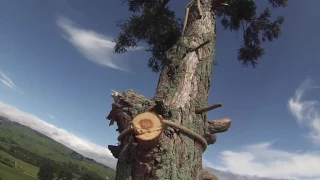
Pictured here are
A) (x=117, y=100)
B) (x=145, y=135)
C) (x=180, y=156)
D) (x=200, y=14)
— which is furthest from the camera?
(x=200, y=14)

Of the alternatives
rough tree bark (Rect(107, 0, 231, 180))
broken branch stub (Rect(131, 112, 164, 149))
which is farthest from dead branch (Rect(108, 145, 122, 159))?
broken branch stub (Rect(131, 112, 164, 149))

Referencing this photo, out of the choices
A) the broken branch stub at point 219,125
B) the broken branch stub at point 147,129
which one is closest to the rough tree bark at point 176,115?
the broken branch stub at point 219,125

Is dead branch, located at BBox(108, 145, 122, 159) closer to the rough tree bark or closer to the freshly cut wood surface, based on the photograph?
the rough tree bark

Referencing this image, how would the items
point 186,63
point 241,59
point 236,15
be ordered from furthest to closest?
point 241,59 → point 236,15 → point 186,63

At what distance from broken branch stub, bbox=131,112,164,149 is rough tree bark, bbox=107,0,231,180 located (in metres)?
0.13

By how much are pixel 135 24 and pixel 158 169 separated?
633cm

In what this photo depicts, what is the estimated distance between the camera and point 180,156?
3406mm

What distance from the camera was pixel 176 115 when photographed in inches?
144

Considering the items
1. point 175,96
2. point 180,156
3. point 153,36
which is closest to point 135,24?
point 153,36

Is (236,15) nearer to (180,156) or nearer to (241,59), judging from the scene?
(241,59)

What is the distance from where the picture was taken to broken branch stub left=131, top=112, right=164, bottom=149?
3.05m

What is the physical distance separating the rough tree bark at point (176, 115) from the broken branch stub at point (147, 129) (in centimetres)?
13

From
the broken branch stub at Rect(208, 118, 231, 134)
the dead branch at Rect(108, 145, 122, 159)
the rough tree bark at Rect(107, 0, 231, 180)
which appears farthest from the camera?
the broken branch stub at Rect(208, 118, 231, 134)

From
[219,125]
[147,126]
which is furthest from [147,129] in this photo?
[219,125]
